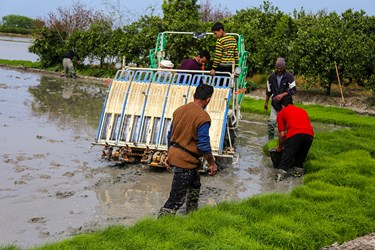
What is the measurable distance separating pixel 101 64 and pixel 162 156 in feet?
75.4

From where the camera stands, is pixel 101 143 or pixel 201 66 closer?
pixel 101 143

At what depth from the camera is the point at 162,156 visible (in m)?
9.46

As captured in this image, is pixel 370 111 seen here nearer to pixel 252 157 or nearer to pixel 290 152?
pixel 252 157

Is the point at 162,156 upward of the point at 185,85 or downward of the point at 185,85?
downward

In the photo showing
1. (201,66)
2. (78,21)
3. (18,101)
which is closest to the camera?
(201,66)

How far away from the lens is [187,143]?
6652mm

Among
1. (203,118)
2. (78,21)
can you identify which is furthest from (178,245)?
(78,21)

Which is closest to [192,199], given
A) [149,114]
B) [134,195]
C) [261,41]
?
[134,195]

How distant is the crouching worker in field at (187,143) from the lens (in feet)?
21.6

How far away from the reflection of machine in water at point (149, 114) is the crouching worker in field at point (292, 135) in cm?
97

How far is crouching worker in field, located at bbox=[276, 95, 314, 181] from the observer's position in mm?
9445

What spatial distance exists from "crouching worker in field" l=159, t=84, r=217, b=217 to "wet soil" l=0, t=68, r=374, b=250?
793mm

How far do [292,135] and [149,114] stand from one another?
2778 mm

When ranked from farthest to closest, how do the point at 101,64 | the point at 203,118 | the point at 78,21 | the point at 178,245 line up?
the point at 78,21, the point at 101,64, the point at 203,118, the point at 178,245
